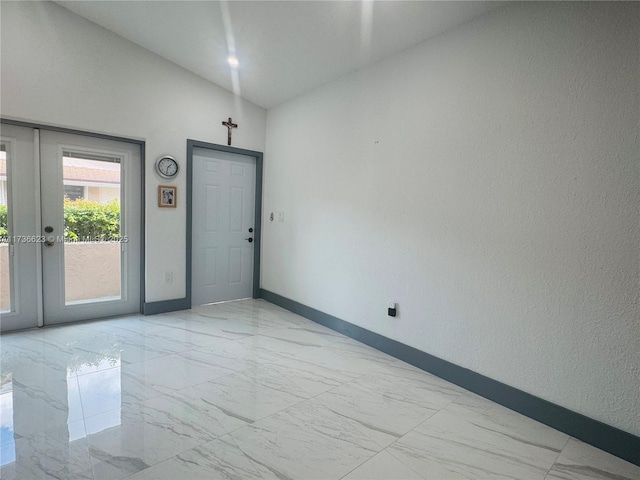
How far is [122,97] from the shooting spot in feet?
12.0

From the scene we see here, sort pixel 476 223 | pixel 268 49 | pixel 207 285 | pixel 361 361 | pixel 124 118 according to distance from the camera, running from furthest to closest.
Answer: pixel 207 285 → pixel 124 118 → pixel 268 49 → pixel 361 361 → pixel 476 223

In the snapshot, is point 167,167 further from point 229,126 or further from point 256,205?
point 256,205

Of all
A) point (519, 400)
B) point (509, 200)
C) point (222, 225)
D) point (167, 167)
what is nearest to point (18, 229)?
point (167, 167)

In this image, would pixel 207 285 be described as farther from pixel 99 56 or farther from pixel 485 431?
pixel 485 431

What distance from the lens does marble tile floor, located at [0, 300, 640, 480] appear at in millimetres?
1735

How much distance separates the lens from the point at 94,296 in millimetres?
3811

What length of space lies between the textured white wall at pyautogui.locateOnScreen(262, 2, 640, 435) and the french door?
2.45 metres

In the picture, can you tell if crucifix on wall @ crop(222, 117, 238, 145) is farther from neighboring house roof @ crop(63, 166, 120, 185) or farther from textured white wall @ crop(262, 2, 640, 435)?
textured white wall @ crop(262, 2, 640, 435)

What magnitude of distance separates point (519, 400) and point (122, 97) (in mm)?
4507

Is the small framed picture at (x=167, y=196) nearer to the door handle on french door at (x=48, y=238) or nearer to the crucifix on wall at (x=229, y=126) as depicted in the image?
the crucifix on wall at (x=229, y=126)


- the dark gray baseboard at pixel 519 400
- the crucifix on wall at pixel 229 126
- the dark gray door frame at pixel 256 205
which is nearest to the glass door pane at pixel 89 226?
the dark gray door frame at pixel 256 205

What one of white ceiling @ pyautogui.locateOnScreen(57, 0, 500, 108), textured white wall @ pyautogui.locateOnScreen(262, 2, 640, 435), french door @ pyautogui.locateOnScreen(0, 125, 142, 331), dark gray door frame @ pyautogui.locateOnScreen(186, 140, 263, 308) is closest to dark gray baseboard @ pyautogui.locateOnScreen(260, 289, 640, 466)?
textured white wall @ pyautogui.locateOnScreen(262, 2, 640, 435)

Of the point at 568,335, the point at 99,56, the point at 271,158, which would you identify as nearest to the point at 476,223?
the point at 568,335

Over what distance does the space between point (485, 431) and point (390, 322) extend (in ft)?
3.88
